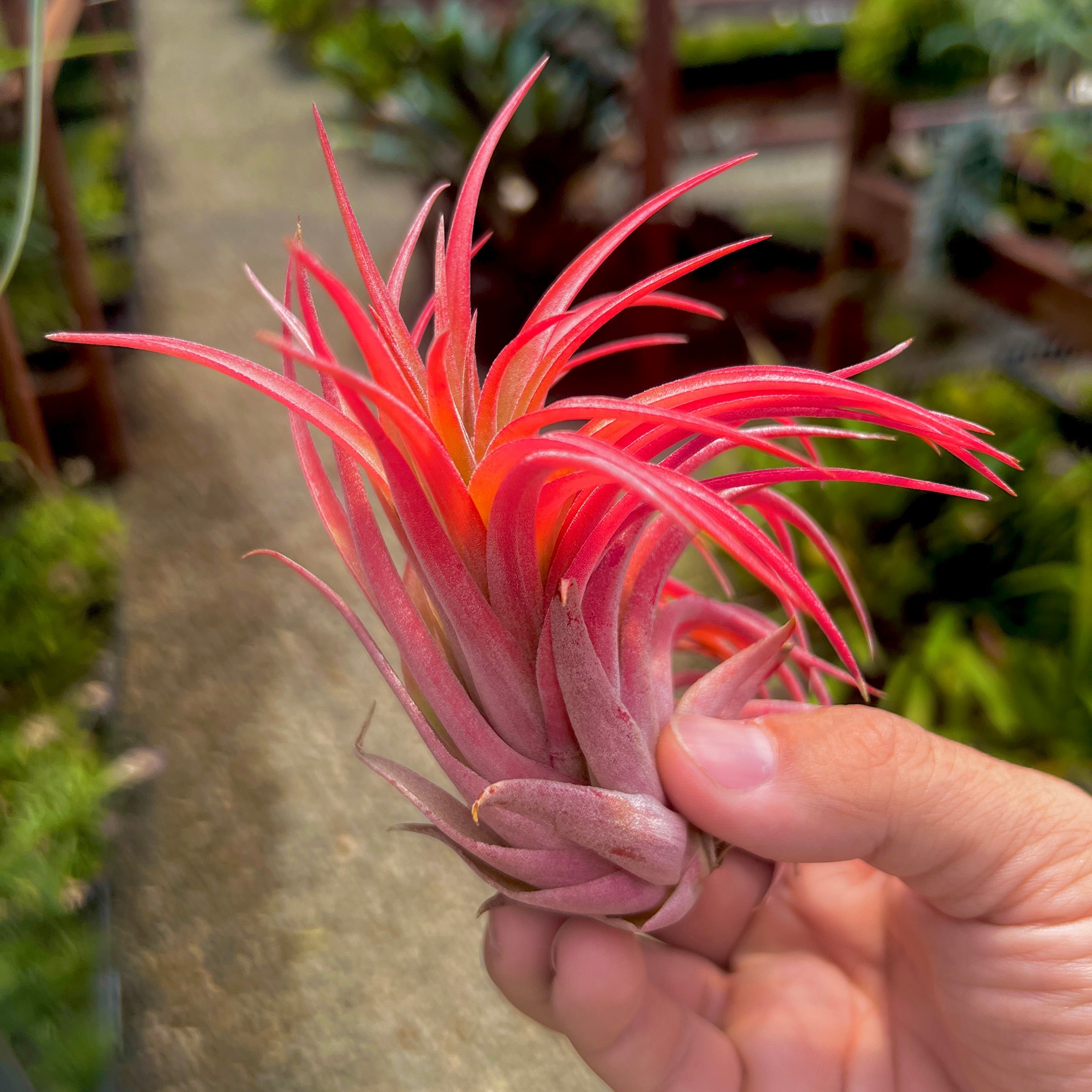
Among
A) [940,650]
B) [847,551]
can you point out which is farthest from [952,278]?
[940,650]

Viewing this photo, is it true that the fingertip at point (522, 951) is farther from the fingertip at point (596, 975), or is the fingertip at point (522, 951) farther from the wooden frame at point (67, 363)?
the wooden frame at point (67, 363)

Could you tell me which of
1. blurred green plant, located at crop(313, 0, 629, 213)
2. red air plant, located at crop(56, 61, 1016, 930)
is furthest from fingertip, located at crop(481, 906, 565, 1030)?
blurred green plant, located at crop(313, 0, 629, 213)

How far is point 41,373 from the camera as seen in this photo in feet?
5.81

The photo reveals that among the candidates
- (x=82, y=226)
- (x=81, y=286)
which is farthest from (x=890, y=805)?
(x=82, y=226)

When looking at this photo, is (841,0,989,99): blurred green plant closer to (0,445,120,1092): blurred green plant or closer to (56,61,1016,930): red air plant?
(56,61,1016,930): red air plant

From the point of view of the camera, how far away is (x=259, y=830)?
46.5 inches

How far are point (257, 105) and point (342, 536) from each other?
370 cm

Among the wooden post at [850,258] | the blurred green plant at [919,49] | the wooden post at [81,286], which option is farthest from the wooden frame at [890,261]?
the wooden post at [81,286]

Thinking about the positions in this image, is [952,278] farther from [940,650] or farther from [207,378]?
[207,378]

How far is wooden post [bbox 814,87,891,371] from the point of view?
165 centimetres

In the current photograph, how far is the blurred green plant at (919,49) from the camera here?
1.42 metres

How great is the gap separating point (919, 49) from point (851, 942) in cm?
143

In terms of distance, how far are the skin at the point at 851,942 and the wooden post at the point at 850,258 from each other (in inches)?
53.6

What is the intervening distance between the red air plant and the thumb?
0.08 ft
